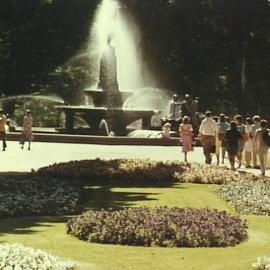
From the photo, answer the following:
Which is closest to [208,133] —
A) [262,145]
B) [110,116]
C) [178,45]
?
[262,145]

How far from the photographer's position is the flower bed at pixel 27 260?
8.21 metres

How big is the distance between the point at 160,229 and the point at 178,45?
167 ft

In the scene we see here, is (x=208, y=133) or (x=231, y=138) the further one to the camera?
(x=208, y=133)

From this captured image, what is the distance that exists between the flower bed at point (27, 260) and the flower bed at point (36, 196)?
4555 mm

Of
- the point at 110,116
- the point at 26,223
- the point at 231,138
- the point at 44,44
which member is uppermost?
the point at 44,44

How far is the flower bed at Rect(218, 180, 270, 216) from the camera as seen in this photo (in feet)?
47.3

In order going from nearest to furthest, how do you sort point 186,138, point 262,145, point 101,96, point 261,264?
1. point 261,264
2. point 262,145
3. point 186,138
4. point 101,96

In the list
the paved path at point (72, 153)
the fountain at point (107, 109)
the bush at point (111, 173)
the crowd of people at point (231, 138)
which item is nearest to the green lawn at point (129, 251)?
the bush at point (111, 173)

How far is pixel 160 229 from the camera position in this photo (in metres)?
11.0

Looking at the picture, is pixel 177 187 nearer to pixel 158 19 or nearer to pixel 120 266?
pixel 120 266

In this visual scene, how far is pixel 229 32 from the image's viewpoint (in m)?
60.5

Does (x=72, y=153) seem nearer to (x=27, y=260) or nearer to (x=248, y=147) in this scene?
(x=248, y=147)

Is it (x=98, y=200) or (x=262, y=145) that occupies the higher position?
(x=262, y=145)

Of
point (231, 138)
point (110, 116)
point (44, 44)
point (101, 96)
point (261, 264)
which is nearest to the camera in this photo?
point (261, 264)
